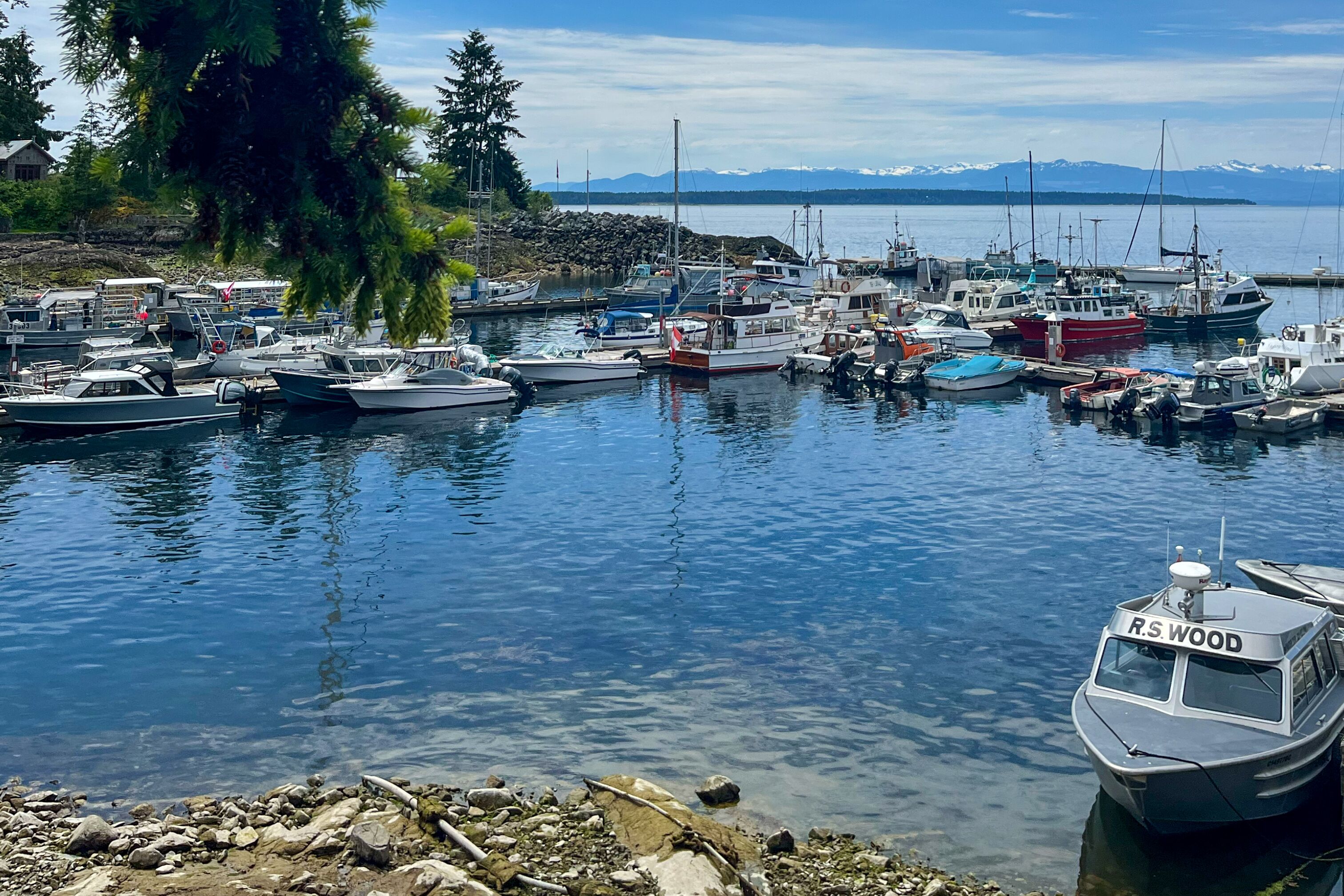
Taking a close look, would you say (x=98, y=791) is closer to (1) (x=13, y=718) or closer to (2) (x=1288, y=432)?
(1) (x=13, y=718)

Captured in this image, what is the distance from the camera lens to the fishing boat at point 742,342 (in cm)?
6800

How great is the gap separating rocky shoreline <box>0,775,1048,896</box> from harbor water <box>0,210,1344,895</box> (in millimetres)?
1106

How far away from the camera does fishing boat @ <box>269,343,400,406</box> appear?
5650 centimetres

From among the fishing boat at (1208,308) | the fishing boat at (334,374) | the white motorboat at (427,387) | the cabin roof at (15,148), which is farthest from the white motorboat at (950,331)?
the cabin roof at (15,148)

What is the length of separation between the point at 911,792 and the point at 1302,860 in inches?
219

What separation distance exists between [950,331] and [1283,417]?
24.9 metres

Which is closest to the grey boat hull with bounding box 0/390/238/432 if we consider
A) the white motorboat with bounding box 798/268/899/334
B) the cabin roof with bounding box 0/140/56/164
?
the white motorboat with bounding box 798/268/899/334

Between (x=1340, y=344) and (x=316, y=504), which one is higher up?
(x=1340, y=344)

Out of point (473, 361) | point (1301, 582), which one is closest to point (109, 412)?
point (473, 361)

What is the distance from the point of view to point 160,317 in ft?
251

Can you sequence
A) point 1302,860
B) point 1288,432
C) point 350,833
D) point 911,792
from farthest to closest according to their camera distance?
point 1288,432 → point 911,792 → point 1302,860 → point 350,833

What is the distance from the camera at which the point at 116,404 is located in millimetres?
50156

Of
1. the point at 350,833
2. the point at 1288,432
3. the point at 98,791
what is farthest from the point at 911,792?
the point at 1288,432

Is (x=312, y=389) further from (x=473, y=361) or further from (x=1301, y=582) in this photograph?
(x=1301, y=582)
